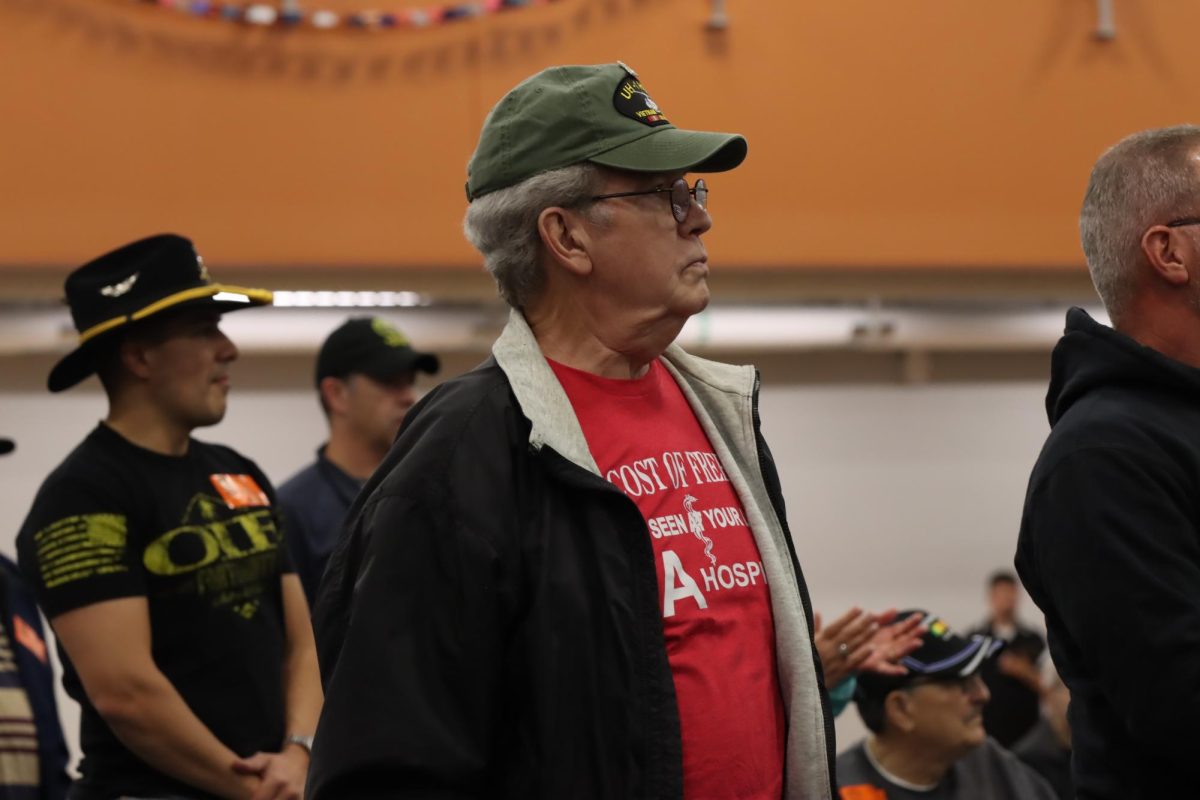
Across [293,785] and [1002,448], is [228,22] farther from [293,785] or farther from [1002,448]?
[1002,448]

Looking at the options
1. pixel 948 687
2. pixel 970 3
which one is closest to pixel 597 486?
pixel 948 687

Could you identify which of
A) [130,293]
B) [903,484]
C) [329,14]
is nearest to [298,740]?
[130,293]

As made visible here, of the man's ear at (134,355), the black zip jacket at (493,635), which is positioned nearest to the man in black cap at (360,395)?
the man's ear at (134,355)

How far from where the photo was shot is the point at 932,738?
3195 mm

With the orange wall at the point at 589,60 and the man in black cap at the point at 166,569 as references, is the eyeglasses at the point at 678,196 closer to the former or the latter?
the man in black cap at the point at 166,569

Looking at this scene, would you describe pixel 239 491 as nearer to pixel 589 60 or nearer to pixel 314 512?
pixel 314 512

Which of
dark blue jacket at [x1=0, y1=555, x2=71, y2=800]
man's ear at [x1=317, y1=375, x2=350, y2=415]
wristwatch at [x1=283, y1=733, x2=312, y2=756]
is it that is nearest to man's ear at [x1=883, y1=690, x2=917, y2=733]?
wristwatch at [x1=283, y1=733, x2=312, y2=756]

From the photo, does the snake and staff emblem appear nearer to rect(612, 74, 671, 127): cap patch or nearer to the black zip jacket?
the black zip jacket

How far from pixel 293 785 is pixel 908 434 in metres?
4.12

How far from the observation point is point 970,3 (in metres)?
4.76

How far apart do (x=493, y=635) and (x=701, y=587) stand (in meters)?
0.24

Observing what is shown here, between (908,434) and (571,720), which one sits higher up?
(571,720)

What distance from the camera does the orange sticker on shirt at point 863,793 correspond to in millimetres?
3180

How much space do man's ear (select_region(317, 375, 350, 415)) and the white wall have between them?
2445 mm
